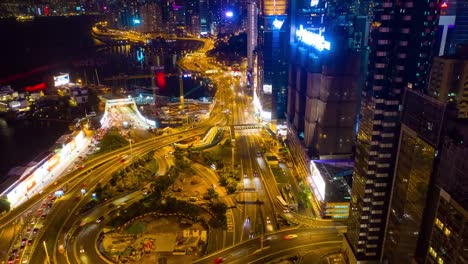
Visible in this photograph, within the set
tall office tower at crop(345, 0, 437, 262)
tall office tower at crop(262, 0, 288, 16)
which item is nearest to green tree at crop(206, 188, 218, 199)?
tall office tower at crop(345, 0, 437, 262)

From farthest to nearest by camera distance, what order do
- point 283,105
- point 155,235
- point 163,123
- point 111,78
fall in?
point 111,78
point 163,123
point 283,105
point 155,235

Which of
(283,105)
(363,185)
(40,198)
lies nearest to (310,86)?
(283,105)

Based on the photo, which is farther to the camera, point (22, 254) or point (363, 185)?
point (22, 254)

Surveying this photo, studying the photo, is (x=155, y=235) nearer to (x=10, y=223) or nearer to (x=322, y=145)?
(x=10, y=223)

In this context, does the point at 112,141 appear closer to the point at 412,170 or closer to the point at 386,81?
the point at 386,81

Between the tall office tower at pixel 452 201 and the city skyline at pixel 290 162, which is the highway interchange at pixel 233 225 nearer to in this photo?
the city skyline at pixel 290 162

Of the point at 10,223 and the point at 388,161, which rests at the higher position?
the point at 388,161

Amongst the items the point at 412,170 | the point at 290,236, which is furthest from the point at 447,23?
the point at 290,236
